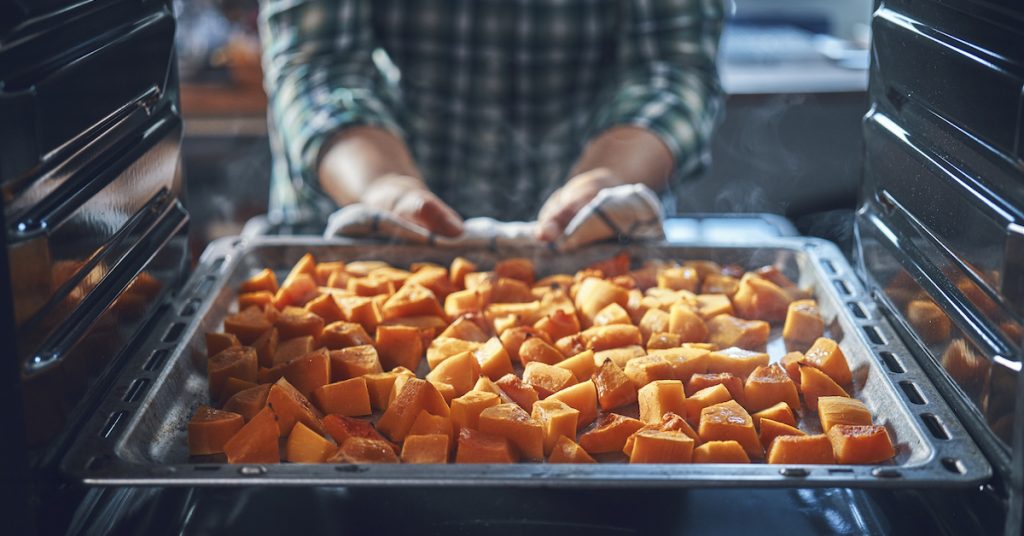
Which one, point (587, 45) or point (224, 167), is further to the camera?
point (224, 167)

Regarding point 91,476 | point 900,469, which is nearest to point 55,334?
point 91,476

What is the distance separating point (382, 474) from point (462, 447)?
5.6 inches

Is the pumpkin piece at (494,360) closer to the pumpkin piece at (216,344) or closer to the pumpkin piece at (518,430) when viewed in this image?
the pumpkin piece at (518,430)

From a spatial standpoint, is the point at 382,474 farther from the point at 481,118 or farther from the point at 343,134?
the point at 481,118

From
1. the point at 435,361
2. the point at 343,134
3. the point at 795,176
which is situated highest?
the point at 343,134

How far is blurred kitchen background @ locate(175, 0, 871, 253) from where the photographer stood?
11.7 feet

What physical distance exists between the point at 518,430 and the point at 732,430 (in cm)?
23

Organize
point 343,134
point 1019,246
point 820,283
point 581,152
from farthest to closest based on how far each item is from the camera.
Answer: point 581,152 → point 343,134 → point 820,283 → point 1019,246

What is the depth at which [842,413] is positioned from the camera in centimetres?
114

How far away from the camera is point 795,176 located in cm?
388

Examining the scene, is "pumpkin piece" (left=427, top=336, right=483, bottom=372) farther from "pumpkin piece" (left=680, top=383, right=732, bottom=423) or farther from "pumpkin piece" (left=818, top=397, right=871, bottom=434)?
"pumpkin piece" (left=818, top=397, right=871, bottom=434)

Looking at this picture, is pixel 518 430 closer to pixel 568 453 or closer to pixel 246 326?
pixel 568 453

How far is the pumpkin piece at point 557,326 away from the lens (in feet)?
4.62

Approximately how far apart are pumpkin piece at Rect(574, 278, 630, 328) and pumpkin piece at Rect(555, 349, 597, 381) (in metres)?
0.17
